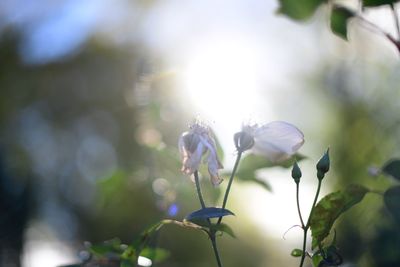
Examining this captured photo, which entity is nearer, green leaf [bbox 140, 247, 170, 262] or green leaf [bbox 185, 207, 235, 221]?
green leaf [bbox 185, 207, 235, 221]

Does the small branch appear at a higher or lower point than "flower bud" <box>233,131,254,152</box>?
higher

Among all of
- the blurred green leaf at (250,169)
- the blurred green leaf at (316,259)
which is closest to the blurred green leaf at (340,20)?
the blurred green leaf at (250,169)

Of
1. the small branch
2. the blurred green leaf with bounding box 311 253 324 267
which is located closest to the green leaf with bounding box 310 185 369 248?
the blurred green leaf with bounding box 311 253 324 267

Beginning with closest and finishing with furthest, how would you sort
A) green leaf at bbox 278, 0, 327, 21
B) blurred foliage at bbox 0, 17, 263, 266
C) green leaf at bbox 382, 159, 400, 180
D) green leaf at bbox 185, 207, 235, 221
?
green leaf at bbox 185, 207, 235, 221 → green leaf at bbox 382, 159, 400, 180 → green leaf at bbox 278, 0, 327, 21 → blurred foliage at bbox 0, 17, 263, 266

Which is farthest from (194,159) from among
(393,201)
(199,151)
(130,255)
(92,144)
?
(92,144)

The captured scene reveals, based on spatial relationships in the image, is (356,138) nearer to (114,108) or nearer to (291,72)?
(291,72)

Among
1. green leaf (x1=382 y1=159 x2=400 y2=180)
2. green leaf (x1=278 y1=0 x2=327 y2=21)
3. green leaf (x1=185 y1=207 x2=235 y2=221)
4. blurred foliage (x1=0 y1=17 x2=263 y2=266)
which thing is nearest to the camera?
green leaf (x1=185 y1=207 x2=235 y2=221)

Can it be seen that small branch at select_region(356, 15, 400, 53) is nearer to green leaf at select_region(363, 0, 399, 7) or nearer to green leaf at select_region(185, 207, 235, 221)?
green leaf at select_region(363, 0, 399, 7)

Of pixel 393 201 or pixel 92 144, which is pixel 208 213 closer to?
pixel 393 201

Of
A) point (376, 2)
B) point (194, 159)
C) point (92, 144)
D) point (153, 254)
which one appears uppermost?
point (376, 2)

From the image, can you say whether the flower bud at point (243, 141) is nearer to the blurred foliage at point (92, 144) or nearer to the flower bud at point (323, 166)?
the flower bud at point (323, 166)
